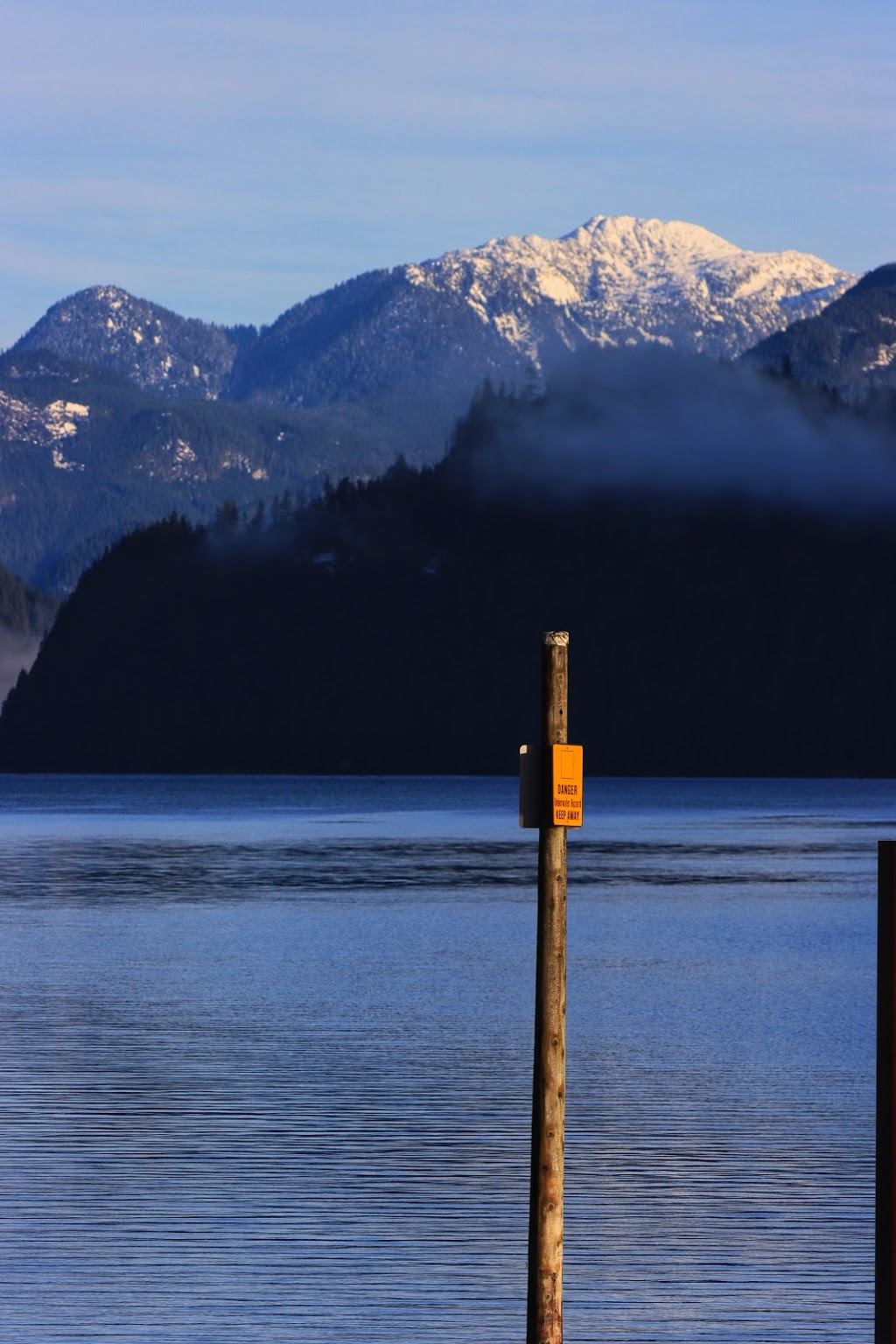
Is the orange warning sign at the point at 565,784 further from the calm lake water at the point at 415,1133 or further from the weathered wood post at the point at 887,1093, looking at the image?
the calm lake water at the point at 415,1133

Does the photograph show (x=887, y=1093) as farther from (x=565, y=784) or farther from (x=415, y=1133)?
(x=415, y=1133)

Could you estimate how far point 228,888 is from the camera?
9744 cm

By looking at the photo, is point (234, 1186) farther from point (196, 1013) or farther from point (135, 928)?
point (135, 928)

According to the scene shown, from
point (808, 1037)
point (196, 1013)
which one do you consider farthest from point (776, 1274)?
point (196, 1013)

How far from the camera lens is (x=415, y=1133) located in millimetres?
28266

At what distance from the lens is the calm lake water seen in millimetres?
19266

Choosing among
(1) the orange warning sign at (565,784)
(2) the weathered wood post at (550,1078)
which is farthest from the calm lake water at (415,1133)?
(1) the orange warning sign at (565,784)

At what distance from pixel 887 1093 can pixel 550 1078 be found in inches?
118

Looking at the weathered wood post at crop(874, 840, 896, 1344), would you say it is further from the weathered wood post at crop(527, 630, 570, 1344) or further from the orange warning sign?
the weathered wood post at crop(527, 630, 570, 1344)

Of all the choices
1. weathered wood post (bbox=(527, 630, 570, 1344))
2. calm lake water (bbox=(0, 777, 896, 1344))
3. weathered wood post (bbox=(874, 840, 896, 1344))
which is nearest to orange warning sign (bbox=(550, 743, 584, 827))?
weathered wood post (bbox=(527, 630, 570, 1344))

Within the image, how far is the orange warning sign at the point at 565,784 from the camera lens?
14820 mm

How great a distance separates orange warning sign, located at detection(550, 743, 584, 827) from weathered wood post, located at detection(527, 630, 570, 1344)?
7.1 inches

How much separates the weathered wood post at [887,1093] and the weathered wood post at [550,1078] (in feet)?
8.78

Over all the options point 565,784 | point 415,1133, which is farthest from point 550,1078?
point 415,1133
